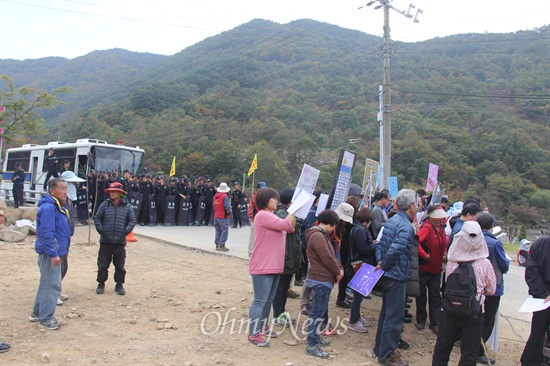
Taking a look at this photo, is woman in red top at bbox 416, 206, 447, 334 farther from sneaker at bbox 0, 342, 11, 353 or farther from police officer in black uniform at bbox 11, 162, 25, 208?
police officer in black uniform at bbox 11, 162, 25, 208

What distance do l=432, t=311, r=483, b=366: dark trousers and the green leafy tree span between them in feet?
62.7

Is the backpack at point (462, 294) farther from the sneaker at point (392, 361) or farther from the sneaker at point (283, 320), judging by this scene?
the sneaker at point (283, 320)

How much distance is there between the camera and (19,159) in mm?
22062

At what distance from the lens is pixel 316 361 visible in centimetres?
471

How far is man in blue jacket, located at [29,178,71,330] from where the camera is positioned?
17.0ft

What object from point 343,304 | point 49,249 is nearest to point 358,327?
point 343,304

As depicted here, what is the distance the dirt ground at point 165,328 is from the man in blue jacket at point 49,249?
0.19 metres

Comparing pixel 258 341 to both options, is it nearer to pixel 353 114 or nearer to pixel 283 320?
pixel 283 320

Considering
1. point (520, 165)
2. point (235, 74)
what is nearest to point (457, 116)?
point (520, 165)

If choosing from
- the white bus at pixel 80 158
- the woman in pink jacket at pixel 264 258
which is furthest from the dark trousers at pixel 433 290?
the white bus at pixel 80 158

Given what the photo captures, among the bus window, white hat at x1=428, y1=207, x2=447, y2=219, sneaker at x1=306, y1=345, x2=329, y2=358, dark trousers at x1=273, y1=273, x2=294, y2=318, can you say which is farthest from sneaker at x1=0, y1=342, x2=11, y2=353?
the bus window

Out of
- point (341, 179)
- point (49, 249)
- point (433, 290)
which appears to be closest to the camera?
point (49, 249)

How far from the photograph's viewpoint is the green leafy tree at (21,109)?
18.8 m

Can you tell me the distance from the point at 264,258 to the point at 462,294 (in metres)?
2.05
